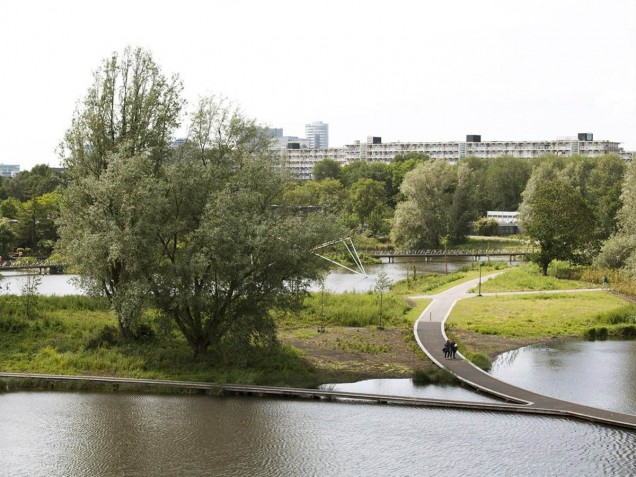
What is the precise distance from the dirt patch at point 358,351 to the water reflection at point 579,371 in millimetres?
4336

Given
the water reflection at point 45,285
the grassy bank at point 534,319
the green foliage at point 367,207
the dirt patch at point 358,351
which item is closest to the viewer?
the dirt patch at point 358,351

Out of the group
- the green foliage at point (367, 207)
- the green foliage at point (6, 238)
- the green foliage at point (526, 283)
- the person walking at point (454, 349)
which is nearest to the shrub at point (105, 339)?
the person walking at point (454, 349)

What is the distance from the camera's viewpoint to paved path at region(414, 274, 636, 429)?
89.3 ft

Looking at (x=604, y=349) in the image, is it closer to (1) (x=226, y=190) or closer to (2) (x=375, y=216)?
(1) (x=226, y=190)

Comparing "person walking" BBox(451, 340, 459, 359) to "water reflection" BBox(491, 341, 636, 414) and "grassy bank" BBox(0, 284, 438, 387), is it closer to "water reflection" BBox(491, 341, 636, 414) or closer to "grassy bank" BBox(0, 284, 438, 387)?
"grassy bank" BBox(0, 284, 438, 387)

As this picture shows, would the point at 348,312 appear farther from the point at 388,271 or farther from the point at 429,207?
the point at 429,207

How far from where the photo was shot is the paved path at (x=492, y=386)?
27219mm

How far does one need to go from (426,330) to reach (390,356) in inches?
233

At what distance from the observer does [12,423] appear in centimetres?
2766

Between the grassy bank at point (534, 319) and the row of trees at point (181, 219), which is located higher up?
the row of trees at point (181, 219)

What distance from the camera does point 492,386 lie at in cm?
3133

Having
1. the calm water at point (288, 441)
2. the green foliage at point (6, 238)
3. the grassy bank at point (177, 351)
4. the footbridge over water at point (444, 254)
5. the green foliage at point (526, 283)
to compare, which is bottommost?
the calm water at point (288, 441)

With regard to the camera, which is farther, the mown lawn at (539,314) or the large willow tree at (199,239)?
the mown lawn at (539,314)

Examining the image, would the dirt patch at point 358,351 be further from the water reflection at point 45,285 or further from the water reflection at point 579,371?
the water reflection at point 45,285
